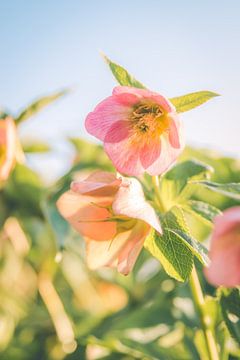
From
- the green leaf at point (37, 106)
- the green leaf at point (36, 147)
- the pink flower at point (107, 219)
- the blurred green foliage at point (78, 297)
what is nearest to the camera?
the pink flower at point (107, 219)

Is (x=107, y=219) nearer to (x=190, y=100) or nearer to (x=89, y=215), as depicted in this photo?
(x=89, y=215)

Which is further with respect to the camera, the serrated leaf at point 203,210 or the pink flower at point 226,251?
the serrated leaf at point 203,210

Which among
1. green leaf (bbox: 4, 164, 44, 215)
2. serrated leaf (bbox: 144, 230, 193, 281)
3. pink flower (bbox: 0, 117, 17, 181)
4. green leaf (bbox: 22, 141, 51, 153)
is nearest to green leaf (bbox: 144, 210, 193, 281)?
serrated leaf (bbox: 144, 230, 193, 281)

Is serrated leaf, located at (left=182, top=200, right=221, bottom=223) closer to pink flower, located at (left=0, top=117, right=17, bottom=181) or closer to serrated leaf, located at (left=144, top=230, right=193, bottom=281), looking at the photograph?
serrated leaf, located at (left=144, top=230, right=193, bottom=281)

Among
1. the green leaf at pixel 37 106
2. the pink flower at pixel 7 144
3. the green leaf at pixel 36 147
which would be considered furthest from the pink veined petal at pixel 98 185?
the green leaf at pixel 36 147

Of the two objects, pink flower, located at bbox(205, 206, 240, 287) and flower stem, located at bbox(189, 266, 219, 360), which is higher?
pink flower, located at bbox(205, 206, 240, 287)

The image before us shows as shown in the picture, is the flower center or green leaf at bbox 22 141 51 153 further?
green leaf at bbox 22 141 51 153

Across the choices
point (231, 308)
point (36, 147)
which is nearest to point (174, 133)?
point (231, 308)

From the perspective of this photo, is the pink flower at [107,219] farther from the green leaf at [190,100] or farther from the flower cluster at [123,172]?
the green leaf at [190,100]
